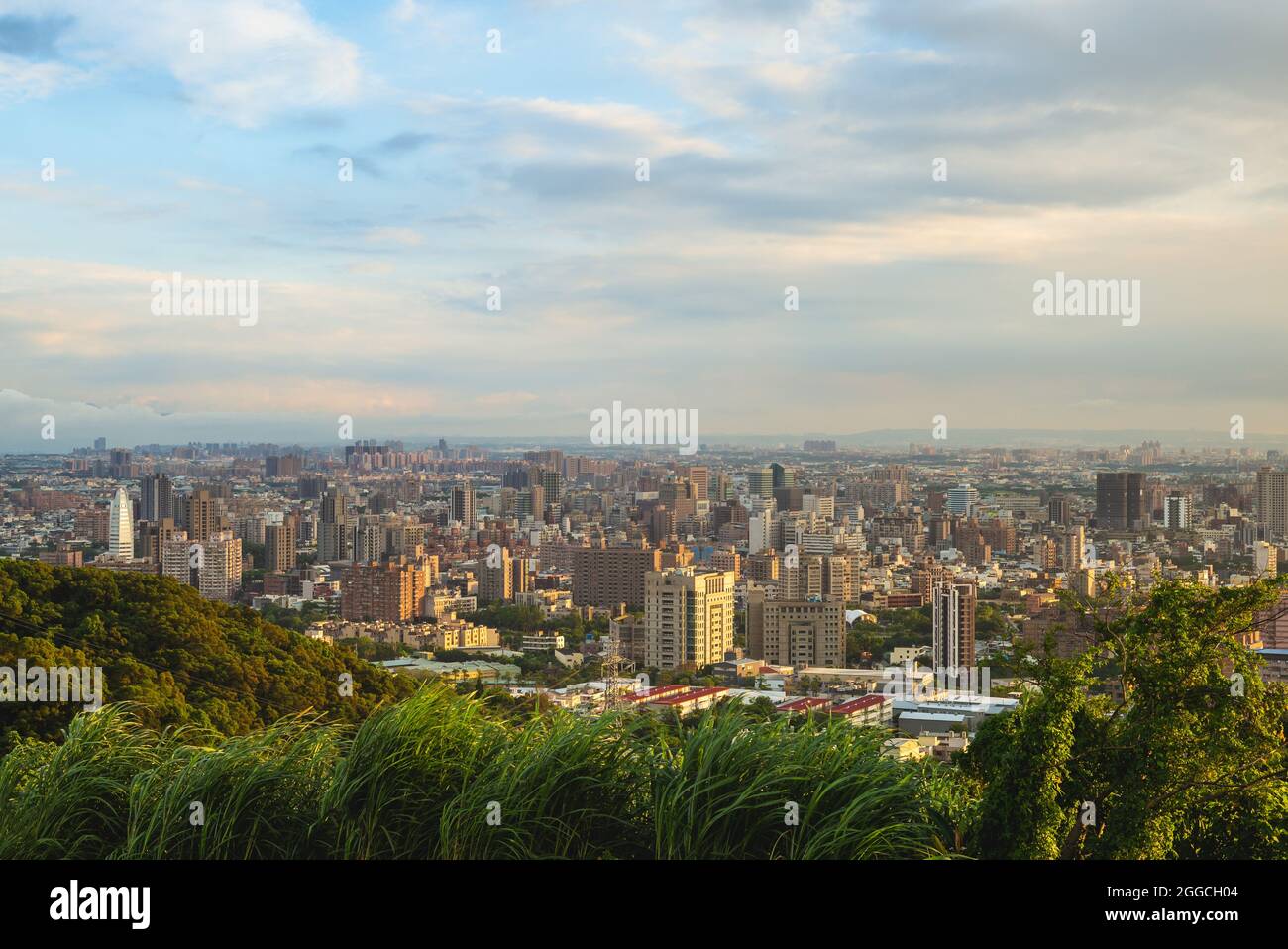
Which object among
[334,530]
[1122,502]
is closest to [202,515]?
[334,530]

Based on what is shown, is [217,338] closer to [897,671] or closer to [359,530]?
[359,530]

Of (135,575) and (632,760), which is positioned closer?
(632,760)

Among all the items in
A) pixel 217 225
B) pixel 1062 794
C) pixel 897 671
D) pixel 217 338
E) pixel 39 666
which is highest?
pixel 217 225

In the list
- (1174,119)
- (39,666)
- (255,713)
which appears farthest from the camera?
(1174,119)

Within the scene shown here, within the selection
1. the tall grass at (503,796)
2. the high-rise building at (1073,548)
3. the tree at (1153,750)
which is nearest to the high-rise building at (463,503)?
the high-rise building at (1073,548)

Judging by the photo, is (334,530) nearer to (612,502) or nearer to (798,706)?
(612,502)

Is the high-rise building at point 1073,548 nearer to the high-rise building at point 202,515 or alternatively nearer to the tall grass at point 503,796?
the tall grass at point 503,796
